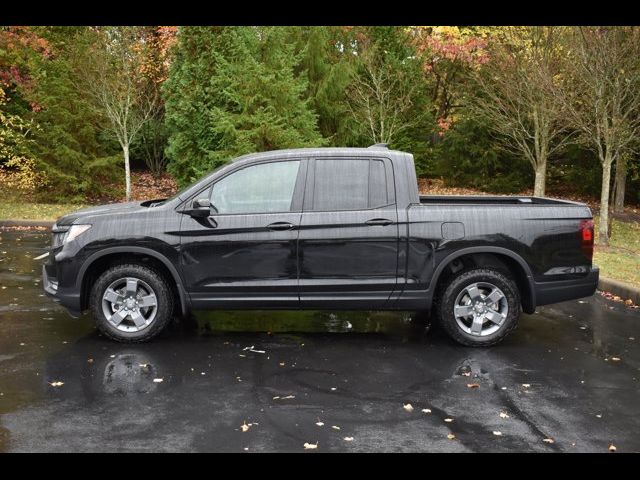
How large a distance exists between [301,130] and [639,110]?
28.5 ft

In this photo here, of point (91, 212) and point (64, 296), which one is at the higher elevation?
point (91, 212)

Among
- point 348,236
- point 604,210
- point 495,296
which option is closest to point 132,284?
point 348,236

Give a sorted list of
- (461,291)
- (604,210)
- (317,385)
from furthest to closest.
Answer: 1. (604,210)
2. (461,291)
3. (317,385)

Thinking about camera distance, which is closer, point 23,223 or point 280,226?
point 280,226

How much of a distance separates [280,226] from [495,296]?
2249 mm

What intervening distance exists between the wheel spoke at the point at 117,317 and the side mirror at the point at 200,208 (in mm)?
1196

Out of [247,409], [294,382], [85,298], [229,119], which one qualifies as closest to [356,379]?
[294,382]

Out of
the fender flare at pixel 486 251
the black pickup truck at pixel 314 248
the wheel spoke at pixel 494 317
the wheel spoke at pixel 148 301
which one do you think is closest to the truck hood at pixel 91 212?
the black pickup truck at pixel 314 248

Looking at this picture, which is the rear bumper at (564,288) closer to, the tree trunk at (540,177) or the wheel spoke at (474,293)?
the wheel spoke at (474,293)

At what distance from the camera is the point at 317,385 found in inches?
224

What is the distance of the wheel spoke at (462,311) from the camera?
6949 millimetres

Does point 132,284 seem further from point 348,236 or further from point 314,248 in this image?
point 348,236

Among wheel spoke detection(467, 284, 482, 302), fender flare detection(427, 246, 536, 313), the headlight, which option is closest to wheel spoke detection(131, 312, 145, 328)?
the headlight

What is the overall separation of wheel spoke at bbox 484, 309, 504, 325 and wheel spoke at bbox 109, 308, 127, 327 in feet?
11.8
